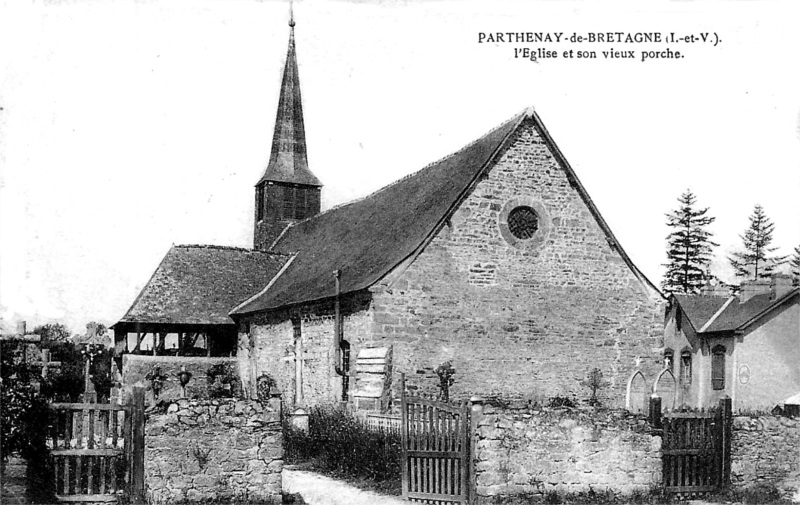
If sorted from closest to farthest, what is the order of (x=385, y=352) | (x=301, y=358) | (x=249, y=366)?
(x=385, y=352) → (x=301, y=358) → (x=249, y=366)

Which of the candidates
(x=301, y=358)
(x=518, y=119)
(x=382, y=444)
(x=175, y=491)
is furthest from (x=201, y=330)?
(x=175, y=491)

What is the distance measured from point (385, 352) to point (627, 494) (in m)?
7.56

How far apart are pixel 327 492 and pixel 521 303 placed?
8785 millimetres

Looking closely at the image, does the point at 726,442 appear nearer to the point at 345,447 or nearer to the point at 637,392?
the point at 345,447

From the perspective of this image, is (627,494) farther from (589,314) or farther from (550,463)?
(589,314)

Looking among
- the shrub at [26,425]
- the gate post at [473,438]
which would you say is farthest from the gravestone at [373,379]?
the shrub at [26,425]

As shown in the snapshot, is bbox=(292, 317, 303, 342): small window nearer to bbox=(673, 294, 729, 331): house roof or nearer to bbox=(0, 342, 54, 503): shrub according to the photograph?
bbox=(0, 342, 54, 503): shrub

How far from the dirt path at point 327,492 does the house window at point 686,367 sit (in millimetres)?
25967

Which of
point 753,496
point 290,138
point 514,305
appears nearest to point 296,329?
point 514,305

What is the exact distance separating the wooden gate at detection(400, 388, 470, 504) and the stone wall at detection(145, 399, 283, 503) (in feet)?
6.53

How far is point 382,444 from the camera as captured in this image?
1407cm

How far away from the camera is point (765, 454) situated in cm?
1329

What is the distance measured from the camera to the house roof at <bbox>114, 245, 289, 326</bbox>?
28000 mm

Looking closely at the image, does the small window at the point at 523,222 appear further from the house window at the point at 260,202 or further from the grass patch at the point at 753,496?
the house window at the point at 260,202
